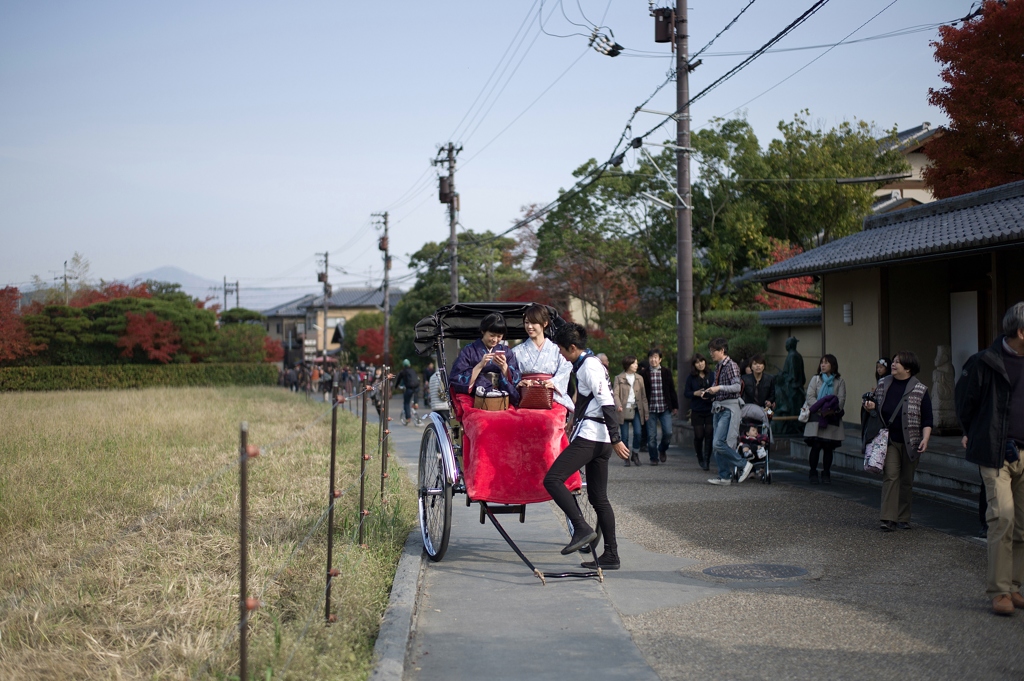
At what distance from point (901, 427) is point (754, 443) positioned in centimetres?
383

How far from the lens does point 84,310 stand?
151ft

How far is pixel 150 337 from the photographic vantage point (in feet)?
154

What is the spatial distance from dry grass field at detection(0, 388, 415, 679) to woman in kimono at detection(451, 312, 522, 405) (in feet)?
4.95

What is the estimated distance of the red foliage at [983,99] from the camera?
61.0ft

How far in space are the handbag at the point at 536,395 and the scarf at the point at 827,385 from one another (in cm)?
573

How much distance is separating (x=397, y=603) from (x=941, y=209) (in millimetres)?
12264

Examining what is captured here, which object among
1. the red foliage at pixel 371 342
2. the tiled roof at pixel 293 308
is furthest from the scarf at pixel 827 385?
the tiled roof at pixel 293 308

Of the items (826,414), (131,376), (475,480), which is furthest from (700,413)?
(131,376)

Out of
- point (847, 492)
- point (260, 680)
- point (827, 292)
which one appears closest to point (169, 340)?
point (827, 292)

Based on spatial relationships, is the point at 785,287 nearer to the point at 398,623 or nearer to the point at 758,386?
the point at 758,386

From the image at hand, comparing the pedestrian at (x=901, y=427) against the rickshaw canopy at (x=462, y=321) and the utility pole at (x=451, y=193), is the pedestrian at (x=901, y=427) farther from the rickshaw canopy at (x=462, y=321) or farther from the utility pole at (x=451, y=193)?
the utility pole at (x=451, y=193)

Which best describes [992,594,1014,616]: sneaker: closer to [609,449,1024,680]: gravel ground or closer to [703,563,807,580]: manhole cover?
→ [609,449,1024,680]: gravel ground

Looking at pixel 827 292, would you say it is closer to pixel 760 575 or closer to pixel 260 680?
pixel 760 575

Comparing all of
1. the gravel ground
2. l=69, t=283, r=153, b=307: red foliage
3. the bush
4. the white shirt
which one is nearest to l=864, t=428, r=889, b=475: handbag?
the gravel ground
